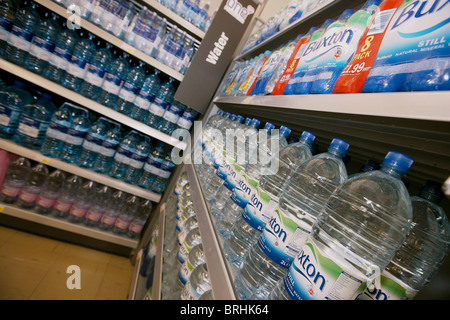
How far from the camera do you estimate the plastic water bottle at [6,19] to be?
1.60 meters

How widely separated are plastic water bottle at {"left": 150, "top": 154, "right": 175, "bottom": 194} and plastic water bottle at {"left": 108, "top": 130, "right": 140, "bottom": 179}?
1.02 ft

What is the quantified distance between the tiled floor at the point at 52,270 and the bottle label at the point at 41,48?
5.34ft

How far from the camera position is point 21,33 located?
1.62m

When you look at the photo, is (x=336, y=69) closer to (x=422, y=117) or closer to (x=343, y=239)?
(x=422, y=117)

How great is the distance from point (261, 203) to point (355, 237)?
0.95 feet

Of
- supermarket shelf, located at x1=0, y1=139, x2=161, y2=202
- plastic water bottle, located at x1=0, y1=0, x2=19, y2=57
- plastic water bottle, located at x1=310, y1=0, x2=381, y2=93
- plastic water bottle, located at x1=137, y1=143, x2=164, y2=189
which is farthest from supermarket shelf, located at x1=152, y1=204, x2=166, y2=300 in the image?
plastic water bottle, located at x1=0, y1=0, x2=19, y2=57

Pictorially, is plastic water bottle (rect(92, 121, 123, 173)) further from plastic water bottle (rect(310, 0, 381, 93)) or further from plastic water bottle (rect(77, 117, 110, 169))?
plastic water bottle (rect(310, 0, 381, 93))

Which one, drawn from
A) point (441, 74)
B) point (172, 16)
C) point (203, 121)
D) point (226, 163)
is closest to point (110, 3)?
point (172, 16)

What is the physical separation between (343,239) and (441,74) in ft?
1.53

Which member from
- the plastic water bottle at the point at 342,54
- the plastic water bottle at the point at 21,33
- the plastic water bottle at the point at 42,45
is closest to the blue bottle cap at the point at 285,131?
the plastic water bottle at the point at 342,54

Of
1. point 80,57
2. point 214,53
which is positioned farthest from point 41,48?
point 214,53

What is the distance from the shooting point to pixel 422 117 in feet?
1.14

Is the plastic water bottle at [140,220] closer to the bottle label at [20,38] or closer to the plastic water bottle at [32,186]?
the plastic water bottle at [32,186]
